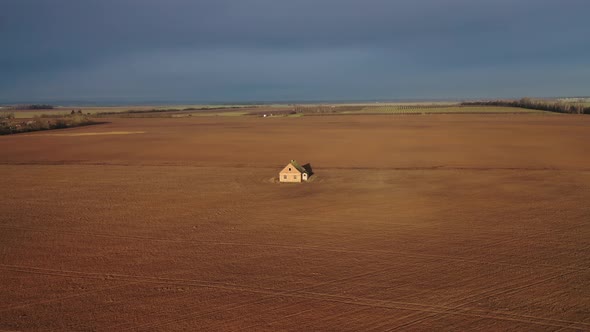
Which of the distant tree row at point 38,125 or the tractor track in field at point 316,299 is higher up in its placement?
the distant tree row at point 38,125

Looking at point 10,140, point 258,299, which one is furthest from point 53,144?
point 258,299

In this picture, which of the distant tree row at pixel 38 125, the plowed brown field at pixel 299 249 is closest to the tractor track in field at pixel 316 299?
the plowed brown field at pixel 299 249

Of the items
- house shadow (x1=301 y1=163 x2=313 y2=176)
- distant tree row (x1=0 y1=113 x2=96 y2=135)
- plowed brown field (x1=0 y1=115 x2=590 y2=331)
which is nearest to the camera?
plowed brown field (x1=0 y1=115 x2=590 y2=331)

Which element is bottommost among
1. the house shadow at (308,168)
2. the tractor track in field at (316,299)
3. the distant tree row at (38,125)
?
the tractor track in field at (316,299)

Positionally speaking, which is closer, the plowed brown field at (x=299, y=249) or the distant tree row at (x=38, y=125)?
the plowed brown field at (x=299, y=249)

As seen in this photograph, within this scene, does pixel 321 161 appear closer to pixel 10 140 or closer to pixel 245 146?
pixel 245 146

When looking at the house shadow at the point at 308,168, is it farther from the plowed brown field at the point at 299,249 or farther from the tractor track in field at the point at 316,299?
the tractor track in field at the point at 316,299

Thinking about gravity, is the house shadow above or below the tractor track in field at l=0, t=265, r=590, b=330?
above

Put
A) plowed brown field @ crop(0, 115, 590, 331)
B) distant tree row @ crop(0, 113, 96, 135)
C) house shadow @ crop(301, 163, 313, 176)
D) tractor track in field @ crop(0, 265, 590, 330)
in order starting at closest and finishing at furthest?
tractor track in field @ crop(0, 265, 590, 330)
plowed brown field @ crop(0, 115, 590, 331)
house shadow @ crop(301, 163, 313, 176)
distant tree row @ crop(0, 113, 96, 135)

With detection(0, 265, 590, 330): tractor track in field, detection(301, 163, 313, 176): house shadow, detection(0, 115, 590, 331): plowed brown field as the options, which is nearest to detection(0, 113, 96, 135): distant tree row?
detection(0, 115, 590, 331): plowed brown field

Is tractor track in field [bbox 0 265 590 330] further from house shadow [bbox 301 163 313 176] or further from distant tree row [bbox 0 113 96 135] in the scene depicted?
distant tree row [bbox 0 113 96 135]
